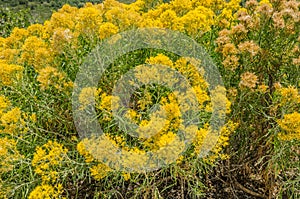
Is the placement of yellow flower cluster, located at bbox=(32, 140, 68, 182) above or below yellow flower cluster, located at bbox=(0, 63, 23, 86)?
below

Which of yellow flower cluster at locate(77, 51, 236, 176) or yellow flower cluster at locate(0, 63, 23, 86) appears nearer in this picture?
yellow flower cluster at locate(77, 51, 236, 176)

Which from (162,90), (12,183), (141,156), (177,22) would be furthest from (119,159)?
(177,22)

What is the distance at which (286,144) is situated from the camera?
2223 millimetres

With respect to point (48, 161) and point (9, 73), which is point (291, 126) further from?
point (9, 73)

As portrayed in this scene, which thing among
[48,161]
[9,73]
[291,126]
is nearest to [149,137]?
[48,161]

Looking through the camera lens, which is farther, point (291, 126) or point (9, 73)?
point (9, 73)

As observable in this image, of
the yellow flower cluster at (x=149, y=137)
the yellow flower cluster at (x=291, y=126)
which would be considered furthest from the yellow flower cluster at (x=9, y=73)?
Result: the yellow flower cluster at (x=291, y=126)

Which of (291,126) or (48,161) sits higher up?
(291,126)

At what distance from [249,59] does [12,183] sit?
178 cm

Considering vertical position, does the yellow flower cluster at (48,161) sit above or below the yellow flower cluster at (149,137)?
below

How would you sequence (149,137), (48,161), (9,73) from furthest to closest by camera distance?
(9,73), (48,161), (149,137)

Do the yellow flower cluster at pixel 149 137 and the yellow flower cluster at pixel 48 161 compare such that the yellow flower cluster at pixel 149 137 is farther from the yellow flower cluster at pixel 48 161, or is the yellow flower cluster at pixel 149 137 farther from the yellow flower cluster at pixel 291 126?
the yellow flower cluster at pixel 291 126

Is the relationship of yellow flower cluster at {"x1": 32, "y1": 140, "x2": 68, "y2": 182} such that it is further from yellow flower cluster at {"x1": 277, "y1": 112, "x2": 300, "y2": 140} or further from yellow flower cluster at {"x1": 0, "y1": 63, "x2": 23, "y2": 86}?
yellow flower cluster at {"x1": 277, "y1": 112, "x2": 300, "y2": 140}

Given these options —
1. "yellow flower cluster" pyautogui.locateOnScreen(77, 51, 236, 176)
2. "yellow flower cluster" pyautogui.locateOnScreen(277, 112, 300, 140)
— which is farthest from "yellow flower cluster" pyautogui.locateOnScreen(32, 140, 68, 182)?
"yellow flower cluster" pyautogui.locateOnScreen(277, 112, 300, 140)
